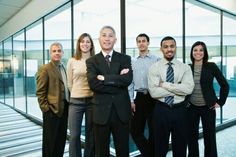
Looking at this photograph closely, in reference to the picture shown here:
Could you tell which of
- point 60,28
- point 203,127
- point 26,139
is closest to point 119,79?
point 203,127

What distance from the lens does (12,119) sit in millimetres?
7074

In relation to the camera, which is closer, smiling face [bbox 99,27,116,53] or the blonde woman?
smiling face [bbox 99,27,116,53]

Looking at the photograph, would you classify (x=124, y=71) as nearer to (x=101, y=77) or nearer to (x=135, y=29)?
(x=101, y=77)

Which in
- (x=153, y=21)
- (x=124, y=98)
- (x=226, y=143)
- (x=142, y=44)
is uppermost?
(x=153, y=21)

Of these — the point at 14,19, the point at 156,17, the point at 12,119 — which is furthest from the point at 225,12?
the point at 12,119

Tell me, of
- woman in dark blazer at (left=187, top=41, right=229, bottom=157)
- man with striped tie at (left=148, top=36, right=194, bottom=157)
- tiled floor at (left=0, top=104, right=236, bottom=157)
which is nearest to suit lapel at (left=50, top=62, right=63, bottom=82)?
man with striped tie at (left=148, top=36, right=194, bottom=157)

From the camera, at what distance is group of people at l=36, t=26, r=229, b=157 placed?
2262 millimetres

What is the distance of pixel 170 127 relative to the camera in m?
2.63

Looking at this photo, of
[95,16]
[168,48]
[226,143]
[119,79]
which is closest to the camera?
[119,79]

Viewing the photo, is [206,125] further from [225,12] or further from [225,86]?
[225,12]

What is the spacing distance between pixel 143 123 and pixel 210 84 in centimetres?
101

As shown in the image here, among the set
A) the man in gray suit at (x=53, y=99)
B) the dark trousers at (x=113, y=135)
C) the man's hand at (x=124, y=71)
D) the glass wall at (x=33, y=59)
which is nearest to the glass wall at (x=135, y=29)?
the glass wall at (x=33, y=59)

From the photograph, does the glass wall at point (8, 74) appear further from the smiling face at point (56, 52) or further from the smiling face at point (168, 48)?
the smiling face at point (168, 48)

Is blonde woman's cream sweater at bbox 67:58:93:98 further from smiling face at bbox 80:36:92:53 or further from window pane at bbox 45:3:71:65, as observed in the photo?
window pane at bbox 45:3:71:65
